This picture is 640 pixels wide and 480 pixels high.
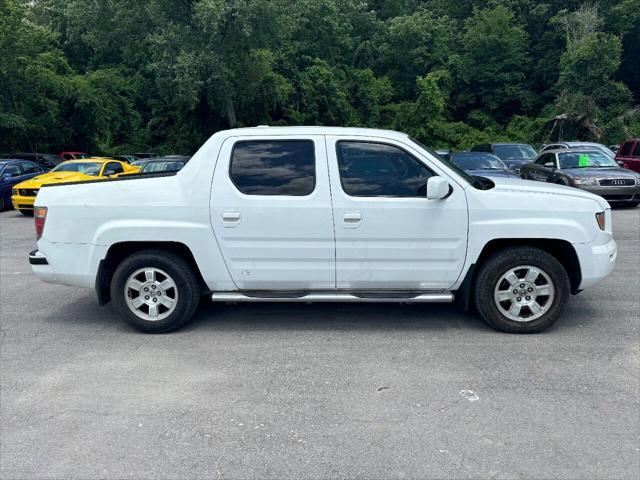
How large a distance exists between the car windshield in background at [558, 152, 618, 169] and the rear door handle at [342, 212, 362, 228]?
11.2 meters

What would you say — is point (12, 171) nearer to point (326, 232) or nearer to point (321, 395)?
point (326, 232)

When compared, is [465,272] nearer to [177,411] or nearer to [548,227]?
[548,227]

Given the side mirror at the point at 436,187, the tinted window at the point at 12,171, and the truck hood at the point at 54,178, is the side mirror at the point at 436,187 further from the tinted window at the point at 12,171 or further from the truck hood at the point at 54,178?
the tinted window at the point at 12,171

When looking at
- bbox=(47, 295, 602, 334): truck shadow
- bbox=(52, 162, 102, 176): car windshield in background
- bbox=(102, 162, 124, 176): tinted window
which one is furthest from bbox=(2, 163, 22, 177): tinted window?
bbox=(47, 295, 602, 334): truck shadow

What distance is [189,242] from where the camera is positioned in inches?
209

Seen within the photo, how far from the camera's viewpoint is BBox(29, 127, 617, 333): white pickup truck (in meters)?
5.23

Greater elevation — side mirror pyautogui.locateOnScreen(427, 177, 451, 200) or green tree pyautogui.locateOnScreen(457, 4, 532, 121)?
green tree pyautogui.locateOnScreen(457, 4, 532, 121)

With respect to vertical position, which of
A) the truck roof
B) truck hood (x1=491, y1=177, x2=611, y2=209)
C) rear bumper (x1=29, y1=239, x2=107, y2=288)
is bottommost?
rear bumper (x1=29, y1=239, x2=107, y2=288)

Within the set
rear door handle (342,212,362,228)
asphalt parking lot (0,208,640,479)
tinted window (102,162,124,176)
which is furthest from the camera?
tinted window (102,162,124,176)

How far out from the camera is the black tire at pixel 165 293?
5.38 metres

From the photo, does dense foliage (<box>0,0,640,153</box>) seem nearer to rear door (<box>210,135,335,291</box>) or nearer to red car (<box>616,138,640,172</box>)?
red car (<box>616,138,640,172</box>)

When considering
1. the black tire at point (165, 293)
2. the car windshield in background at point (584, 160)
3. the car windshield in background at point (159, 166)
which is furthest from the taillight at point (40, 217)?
the car windshield in background at point (584, 160)

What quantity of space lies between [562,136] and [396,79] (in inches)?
645

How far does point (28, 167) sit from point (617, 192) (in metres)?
17.1
